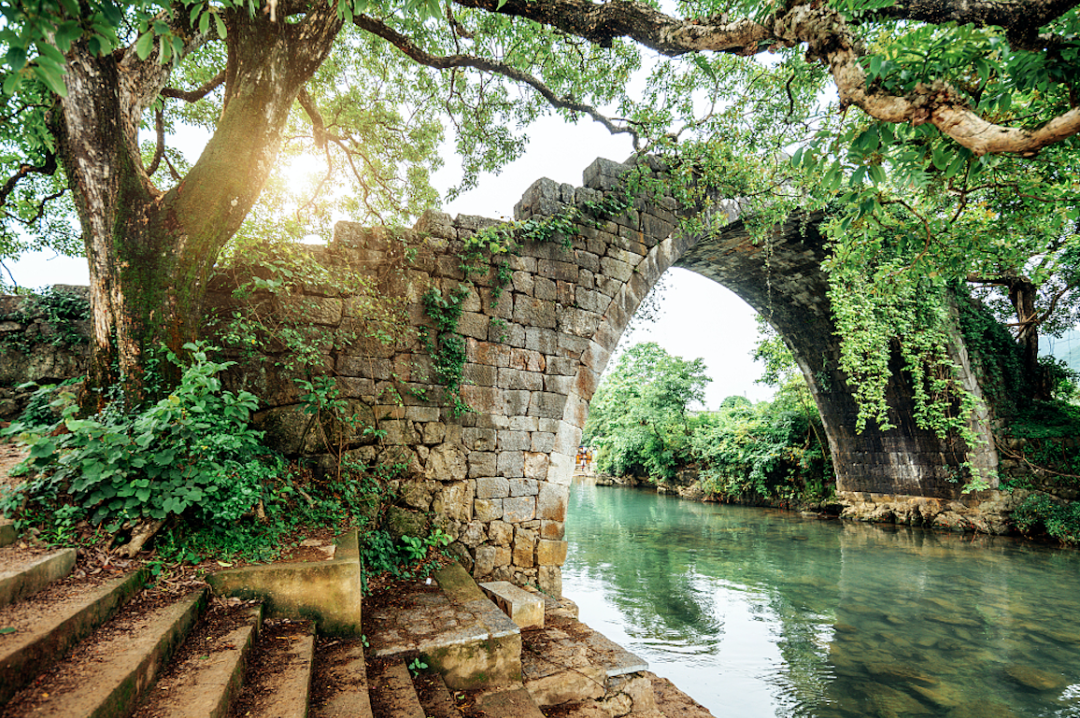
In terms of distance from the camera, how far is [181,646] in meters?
1.75

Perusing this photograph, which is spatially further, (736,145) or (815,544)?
(815,544)

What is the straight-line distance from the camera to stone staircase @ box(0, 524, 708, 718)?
138cm

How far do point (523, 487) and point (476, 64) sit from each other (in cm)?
419

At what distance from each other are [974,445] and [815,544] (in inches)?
145

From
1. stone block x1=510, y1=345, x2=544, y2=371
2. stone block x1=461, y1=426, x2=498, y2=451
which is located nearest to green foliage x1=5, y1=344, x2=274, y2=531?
stone block x1=461, y1=426, x2=498, y2=451

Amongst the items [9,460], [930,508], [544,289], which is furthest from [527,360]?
[930,508]

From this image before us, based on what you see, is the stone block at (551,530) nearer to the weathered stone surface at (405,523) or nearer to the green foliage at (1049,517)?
the weathered stone surface at (405,523)

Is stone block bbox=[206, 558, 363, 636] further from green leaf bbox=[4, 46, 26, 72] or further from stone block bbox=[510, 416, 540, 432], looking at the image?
stone block bbox=[510, 416, 540, 432]

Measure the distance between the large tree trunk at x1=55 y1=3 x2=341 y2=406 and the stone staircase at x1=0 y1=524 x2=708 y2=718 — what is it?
1251 mm

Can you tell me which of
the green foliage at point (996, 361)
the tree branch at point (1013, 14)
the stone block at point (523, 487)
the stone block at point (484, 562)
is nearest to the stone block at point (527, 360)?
the stone block at point (523, 487)

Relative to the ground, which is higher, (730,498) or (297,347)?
(297,347)

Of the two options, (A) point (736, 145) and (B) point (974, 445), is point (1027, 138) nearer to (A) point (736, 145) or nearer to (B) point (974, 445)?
(A) point (736, 145)

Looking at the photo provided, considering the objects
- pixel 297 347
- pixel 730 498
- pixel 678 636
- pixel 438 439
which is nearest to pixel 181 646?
pixel 297 347

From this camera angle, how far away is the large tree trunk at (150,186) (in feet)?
8.75
